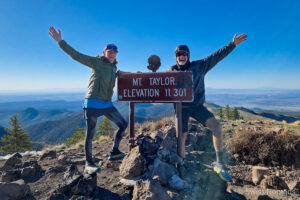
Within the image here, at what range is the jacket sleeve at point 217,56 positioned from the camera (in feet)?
12.3

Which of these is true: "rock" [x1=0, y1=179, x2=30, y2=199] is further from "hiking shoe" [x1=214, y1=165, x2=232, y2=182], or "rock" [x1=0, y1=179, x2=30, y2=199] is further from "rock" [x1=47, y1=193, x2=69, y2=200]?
"hiking shoe" [x1=214, y1=165, x2=232, y2=182]

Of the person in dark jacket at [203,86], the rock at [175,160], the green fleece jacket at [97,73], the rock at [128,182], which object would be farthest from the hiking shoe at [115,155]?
the person in dark jacket at [203,86]

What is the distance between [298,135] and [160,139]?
4.30 metres

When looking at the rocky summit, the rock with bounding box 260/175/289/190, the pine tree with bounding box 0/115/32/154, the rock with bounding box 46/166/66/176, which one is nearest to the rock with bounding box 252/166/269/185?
the rocky summit

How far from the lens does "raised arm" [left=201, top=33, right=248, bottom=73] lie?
12.3ft

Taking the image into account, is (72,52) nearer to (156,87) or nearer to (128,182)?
(156,87)

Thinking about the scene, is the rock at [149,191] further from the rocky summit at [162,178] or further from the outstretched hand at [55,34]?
the outstretched hand at [55,34]

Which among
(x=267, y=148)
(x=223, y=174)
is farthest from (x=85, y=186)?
(x=267, y=148)

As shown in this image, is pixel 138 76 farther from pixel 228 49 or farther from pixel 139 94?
pixel 228 49

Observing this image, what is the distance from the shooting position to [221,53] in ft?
12.3

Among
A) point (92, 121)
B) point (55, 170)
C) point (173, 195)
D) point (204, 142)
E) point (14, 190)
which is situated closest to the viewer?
point (173, 195)

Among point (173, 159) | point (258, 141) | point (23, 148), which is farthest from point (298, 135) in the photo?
point (23, 148)

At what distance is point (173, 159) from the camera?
12.7 feet

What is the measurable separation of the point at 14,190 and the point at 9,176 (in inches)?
43.5
